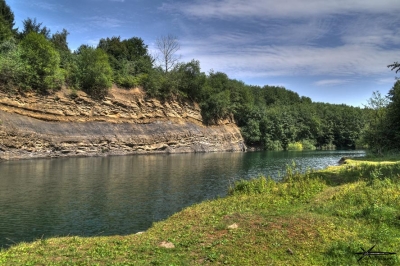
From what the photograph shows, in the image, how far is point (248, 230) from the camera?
33.7 ft

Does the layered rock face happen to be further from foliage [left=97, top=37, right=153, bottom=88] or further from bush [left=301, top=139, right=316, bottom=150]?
bush [left=301, top=139, right=316, bottom=150]

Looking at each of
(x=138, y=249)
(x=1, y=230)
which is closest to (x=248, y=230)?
(x=138, y=249)

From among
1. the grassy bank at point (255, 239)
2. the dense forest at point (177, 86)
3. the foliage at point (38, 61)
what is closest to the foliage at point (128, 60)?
the dense forest at point (177, 86)

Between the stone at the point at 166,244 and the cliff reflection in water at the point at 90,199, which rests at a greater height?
the stone at the point at 166,244

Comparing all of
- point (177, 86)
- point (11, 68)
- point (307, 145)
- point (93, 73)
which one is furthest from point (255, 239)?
point (307, 145)

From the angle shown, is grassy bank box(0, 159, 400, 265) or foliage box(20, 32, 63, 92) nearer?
grassy bank box(0, 159, 400, 265)

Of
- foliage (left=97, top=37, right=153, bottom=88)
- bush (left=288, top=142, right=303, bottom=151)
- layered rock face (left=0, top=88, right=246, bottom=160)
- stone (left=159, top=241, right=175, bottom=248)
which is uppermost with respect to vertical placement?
foliage (left=97, top=37, right=153, bottom=88)

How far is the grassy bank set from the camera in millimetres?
8336

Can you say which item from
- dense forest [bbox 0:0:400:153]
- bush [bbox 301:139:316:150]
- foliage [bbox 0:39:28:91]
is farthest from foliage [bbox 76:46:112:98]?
bush [bbox 301:139:316:150]

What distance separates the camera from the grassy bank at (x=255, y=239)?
27.3 ft

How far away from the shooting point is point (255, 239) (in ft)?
31.3

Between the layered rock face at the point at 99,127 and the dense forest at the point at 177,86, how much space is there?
8.37 feet

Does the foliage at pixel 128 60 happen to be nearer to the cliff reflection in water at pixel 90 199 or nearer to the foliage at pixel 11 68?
the foliage at pixel 11 68

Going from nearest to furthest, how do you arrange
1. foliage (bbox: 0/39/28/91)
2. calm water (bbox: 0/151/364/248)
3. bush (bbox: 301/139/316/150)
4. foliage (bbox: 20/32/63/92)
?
calm water (bbox: 0/151/364/248)
foliage (bbox: 0/39/28/91)
foliage (bbox: 20/32/63/92)
bush (bbox: 301/139/316/150)
